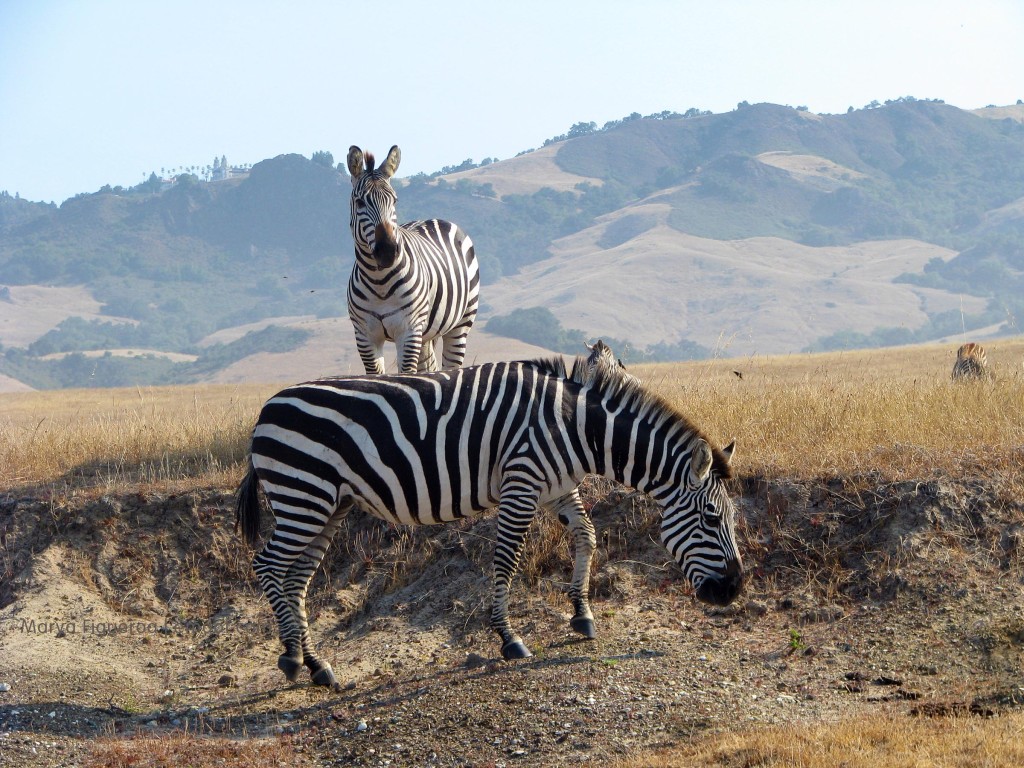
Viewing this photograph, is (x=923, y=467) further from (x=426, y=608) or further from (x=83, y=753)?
(x=83, y=753)

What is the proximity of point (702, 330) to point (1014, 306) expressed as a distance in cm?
4325

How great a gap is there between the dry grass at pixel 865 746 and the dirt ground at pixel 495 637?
36 centimetres

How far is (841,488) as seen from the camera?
32.4 ft

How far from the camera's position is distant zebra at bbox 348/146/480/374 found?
40.4 feet

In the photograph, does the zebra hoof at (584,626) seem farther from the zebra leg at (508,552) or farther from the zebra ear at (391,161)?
the zebra ear at (391,161)

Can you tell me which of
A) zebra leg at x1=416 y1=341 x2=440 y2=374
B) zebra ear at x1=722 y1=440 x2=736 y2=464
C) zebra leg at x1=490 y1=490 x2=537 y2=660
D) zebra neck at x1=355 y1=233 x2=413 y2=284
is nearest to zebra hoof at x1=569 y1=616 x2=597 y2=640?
zebra leg at x1=490 y1=490 x2=537 y2=660

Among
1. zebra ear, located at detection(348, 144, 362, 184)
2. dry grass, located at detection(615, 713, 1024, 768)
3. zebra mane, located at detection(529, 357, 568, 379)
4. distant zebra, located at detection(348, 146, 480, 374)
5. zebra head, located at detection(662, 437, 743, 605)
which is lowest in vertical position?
dry grass, located at detection(615, 713, 1024, 768)

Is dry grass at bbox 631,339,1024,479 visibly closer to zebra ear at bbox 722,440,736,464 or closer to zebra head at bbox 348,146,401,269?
zebra ear at bbox 722,440,736,464

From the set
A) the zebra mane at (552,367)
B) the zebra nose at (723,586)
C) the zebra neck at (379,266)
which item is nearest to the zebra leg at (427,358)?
the zebra neck at (379,266)

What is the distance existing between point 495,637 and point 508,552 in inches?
42.0

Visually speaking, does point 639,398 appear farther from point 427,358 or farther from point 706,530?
point 427,358

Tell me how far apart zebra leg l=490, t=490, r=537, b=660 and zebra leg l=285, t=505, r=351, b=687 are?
1319 mm

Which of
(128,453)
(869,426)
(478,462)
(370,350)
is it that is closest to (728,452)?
(478,462)

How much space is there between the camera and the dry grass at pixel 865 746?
5.84 m
